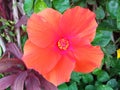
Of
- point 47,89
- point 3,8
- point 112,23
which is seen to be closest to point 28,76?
point 47,89

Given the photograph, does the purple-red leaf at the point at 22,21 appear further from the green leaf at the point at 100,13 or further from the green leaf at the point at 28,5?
the green leaf at the point at 100,13

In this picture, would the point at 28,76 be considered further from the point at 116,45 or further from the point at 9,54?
the point at 116,45

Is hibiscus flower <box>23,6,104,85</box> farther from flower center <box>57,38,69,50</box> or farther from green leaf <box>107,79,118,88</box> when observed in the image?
green leaf <box>107,79,118,88</box>

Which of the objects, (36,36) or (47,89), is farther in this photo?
(47,89)

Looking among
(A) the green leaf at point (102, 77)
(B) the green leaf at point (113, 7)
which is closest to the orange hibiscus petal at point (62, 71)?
(B) the green leaf at point (113, 7)

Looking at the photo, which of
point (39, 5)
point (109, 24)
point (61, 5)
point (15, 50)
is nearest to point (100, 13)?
point (109, 24)

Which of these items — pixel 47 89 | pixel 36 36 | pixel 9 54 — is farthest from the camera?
pixel 9 54

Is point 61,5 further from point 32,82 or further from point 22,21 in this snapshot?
point 32,82
